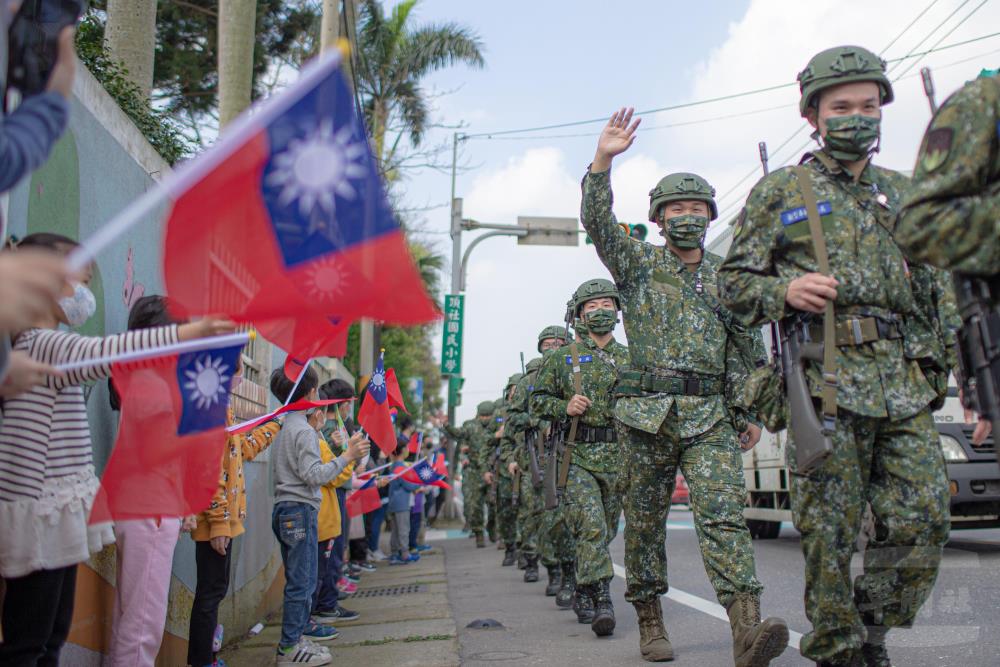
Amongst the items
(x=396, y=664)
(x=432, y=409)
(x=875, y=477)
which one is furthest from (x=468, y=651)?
(x=432, y=409)

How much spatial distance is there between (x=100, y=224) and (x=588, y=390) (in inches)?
155

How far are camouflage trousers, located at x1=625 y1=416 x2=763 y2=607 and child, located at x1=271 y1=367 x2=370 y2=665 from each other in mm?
1658

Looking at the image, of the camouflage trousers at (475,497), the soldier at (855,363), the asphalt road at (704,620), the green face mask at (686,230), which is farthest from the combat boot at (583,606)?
the camouflage trousers at (475,497)

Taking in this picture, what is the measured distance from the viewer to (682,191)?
544 cm

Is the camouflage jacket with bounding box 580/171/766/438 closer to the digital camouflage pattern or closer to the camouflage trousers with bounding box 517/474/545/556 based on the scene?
the digital camouflage pattern

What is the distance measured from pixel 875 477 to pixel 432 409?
52.7 m

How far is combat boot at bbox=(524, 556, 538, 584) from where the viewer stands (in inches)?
419

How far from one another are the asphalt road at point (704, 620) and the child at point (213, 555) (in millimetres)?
1452

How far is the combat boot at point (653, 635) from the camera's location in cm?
515

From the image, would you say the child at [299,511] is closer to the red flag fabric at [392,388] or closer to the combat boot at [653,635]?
the combat boot at [653,635]

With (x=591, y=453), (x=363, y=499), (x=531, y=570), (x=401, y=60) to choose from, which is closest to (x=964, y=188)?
(x=591, y=453)

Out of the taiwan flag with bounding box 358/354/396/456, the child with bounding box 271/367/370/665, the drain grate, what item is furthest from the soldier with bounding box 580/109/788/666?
the drain grate

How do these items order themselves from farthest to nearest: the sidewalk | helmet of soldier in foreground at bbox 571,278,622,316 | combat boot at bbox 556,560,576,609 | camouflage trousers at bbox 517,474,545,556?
camouflage trousers at bbox 517,474,545,556
combat boot at bbox 556,560,576,609
helmet of soldier in foreground at bbox 571,278,622,316
the sidewalk

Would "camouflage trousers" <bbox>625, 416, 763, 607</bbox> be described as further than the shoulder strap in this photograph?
Yes
